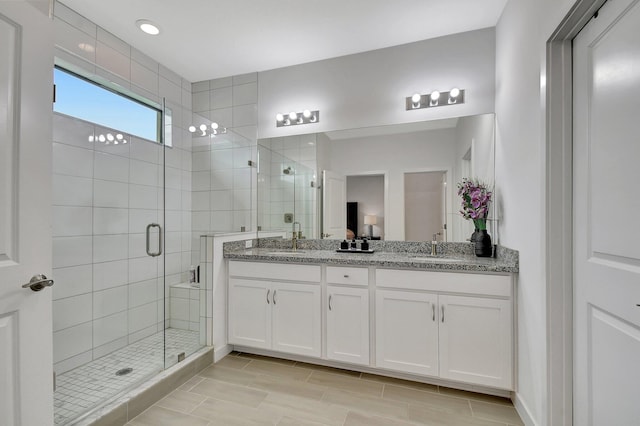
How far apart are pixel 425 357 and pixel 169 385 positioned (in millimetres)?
1739

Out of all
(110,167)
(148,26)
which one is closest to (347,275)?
(110,167)

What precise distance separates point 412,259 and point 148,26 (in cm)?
276

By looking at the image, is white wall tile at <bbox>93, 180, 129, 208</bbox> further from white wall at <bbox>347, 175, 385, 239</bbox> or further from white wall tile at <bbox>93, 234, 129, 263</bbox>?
white wall at <bbox>347, 175, 385, 239</bbox>

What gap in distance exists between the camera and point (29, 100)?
Result: 1.17m

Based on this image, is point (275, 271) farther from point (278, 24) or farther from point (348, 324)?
point (278, 24)

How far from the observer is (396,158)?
2.61m

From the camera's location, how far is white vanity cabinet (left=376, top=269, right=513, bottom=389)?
1.83 metres

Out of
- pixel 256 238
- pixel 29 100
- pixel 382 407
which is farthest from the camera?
pixel 256 238

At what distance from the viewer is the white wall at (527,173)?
1.41 metres

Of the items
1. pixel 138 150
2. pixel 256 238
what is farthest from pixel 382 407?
pixel 138 150

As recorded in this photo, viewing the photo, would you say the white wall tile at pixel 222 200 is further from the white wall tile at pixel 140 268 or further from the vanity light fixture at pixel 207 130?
the white wall tile at pixel 140 268

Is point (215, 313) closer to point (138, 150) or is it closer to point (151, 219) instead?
point (151, 219)

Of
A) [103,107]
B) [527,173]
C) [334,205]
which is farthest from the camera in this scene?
[334,205]

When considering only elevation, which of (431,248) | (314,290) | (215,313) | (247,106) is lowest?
(215,313)
